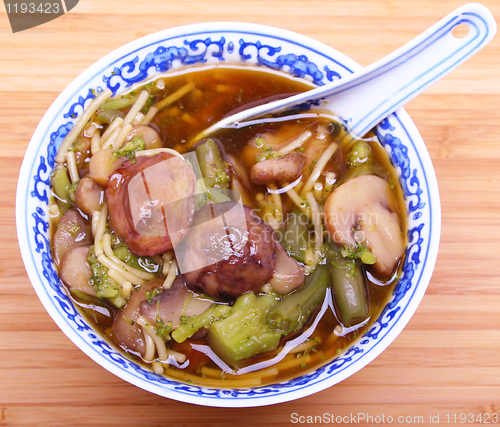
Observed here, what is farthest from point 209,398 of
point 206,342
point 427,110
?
point 427,110

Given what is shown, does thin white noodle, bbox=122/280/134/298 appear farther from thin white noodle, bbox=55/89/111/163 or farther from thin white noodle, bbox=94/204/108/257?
thin white noodle, bbox=55/89/111/163

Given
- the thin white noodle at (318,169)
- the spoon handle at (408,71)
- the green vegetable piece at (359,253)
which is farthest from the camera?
the thin white noodle at (318,169)

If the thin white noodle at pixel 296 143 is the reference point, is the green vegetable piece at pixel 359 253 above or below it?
below

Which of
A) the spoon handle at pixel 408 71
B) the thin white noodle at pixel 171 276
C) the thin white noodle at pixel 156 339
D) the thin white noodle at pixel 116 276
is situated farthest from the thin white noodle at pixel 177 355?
the spoon handle at pixel 408 71

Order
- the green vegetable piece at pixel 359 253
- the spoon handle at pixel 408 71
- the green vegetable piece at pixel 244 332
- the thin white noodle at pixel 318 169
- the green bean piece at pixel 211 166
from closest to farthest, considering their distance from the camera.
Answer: the spoon handle at pixel 408 71
the green vegetable piece at pixel 244 332
the green vegetable piece at pixel 359 253
the green bean piece at pixel 211 166
the thin white noodle at pixel 318 169

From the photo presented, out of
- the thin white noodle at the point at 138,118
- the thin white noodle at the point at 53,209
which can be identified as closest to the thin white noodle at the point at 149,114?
the thin white noodle at the point at 138,118

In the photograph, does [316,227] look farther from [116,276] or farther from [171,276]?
[116,276]

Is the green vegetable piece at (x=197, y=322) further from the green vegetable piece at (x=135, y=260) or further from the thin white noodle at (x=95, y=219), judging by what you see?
the thin white noodle at (x=95, y=219)

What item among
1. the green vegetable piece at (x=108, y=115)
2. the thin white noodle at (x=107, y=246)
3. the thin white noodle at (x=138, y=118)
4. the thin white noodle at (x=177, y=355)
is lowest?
the thin white noodle at (x=177, y=355)

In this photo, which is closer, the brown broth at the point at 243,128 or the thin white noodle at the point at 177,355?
the thin white noodle at the point at 177,355
